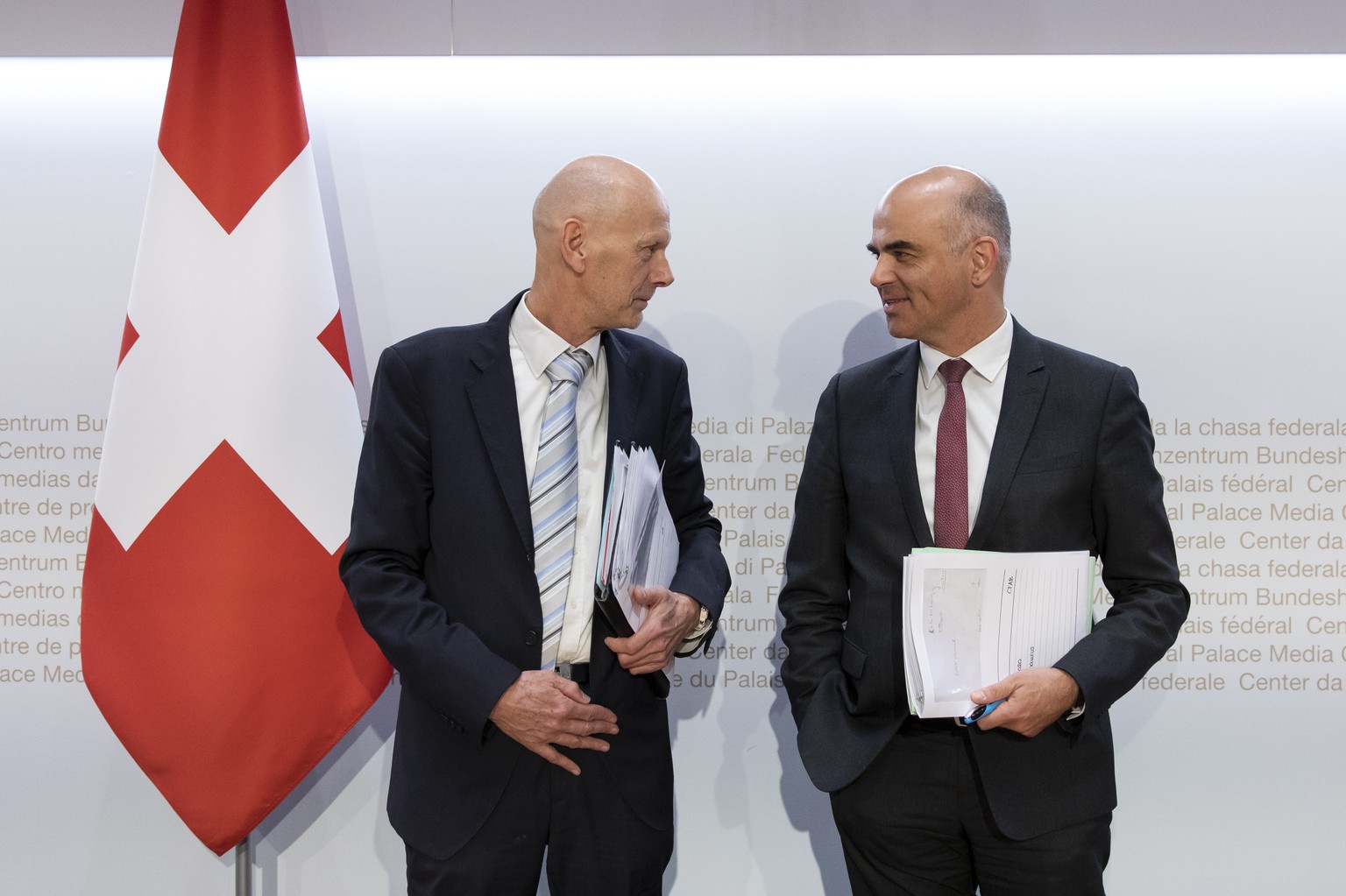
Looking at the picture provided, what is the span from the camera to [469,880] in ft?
6.57

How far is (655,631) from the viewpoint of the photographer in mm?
→ 1994

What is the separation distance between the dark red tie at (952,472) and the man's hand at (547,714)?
2.37 ft

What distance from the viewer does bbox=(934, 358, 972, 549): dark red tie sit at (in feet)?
6.57

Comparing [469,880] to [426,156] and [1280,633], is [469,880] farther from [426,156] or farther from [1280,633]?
[1280,633]

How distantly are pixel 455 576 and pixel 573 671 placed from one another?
0.96 feet

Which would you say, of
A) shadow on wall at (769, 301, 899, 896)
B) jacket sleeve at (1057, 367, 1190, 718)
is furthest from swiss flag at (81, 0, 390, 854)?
jacket sleeve at (1057, 367, 1190, 718)

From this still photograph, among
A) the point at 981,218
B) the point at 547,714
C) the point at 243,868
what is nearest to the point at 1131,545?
the point at 981,218

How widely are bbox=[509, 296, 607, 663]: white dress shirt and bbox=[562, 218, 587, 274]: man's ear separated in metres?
0.14

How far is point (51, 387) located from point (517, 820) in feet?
6.48

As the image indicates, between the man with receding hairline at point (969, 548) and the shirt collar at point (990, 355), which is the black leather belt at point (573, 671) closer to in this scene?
the man with receding hairline at point (969, 548)

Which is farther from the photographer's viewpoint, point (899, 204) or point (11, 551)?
point (11, 551)

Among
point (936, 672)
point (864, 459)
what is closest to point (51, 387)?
point (864, 459)

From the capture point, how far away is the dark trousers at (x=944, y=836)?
1945 millimetres

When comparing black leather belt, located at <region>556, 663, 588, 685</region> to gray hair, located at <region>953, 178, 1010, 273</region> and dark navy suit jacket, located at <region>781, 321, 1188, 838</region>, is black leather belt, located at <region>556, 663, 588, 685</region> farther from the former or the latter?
gray hair, located at <region>953, 178, 1010, 273</region>
